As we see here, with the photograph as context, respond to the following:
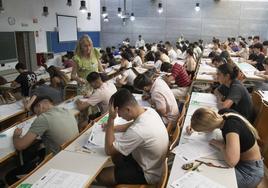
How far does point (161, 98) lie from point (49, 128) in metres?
1.57

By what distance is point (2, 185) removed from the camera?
2969mm

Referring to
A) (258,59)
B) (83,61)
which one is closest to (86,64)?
(83,61)

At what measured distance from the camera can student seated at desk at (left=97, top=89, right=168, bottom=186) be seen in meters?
2.28

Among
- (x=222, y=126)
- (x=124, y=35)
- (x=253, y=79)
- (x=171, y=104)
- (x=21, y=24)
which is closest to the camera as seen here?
(x=222, y=126)

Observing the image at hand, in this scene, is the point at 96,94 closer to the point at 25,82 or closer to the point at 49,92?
the point at 49,92

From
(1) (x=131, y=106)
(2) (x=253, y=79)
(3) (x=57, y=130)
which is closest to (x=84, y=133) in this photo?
(3) (x=57, y=130)

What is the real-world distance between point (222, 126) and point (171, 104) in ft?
4.47

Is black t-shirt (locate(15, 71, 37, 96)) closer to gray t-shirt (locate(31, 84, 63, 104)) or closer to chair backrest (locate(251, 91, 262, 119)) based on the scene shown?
gray t-shirt (locate(31, 84, 63, 104))

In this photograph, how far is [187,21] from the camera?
53.2ft

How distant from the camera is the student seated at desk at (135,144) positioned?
228 centimetres

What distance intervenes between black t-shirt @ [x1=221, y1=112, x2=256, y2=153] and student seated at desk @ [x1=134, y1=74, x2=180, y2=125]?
1371mm

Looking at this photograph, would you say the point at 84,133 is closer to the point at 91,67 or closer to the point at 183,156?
the point at 183,156

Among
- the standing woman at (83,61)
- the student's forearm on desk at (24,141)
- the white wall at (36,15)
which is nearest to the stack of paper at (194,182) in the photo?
the student's forearm on desk at (24,141)

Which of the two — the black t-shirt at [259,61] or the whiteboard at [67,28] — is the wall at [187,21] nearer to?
the whiteboard at [67,28]
